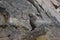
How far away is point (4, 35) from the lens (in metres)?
1.99

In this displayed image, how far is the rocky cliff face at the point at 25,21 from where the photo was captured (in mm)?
2020

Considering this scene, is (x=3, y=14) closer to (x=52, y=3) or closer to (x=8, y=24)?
(x=8, y=24)

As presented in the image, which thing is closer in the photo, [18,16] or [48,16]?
[18,16]

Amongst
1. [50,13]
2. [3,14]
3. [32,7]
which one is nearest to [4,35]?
[3,14]

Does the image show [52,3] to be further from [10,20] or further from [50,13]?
[10,20]

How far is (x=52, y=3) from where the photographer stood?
2658mm

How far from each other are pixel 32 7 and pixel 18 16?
0.21 metres

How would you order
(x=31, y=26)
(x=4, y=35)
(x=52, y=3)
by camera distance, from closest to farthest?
(x=4, y=35) → (x=31, y=26) → (x=52, y=3)

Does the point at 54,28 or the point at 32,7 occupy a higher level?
the point at 32,7

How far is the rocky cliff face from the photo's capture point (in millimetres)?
2020

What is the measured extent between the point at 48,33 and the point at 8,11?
1.56 ft

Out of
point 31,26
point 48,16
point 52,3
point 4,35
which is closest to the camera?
point 4,35

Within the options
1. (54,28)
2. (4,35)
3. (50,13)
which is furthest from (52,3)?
(4,35)

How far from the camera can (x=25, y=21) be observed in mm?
2111
